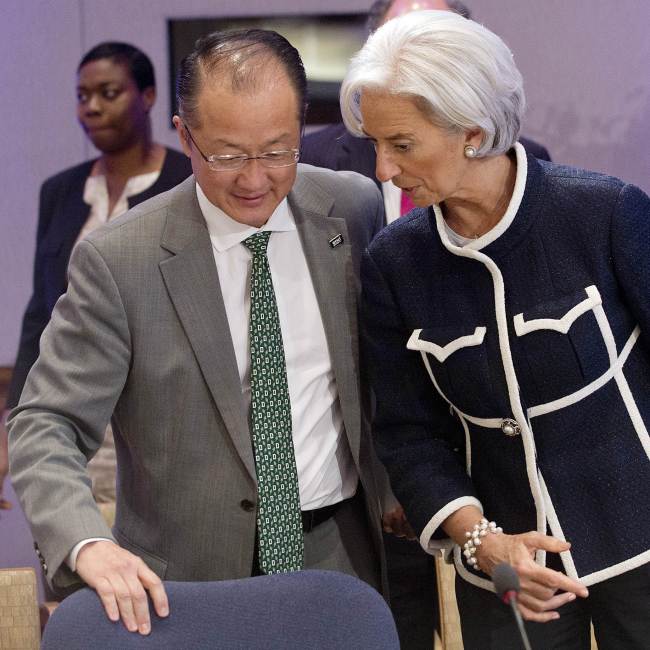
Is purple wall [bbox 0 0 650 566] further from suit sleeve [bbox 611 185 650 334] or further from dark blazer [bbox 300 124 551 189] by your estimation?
suit sleeve [bbox 611 185 650 334]

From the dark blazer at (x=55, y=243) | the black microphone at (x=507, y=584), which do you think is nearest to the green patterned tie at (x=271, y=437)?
the black microphone at (x=507, y=584)

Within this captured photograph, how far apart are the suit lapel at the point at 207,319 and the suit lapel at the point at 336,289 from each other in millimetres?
185

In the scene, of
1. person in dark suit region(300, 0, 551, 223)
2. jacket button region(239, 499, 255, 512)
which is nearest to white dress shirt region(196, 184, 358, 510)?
jacket button region(239, 499, 255, 512)

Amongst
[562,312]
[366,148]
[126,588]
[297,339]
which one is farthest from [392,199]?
[126,588]

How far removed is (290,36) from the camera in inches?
153

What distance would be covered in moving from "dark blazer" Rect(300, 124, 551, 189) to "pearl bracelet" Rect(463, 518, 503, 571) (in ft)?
4.37

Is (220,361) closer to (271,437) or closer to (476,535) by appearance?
(271,437)

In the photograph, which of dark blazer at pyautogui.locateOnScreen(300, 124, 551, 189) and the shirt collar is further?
dark blazer at pyautogui.locateOnScreen(300, 124, 551, 189)

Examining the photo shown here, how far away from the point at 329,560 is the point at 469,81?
0.90 m

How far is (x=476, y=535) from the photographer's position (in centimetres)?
186

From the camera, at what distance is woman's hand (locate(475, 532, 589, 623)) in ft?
5.66

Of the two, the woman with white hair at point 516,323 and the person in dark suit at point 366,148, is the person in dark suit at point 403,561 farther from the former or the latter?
the woman with white hair at point 516,323

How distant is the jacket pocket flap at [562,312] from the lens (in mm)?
1809

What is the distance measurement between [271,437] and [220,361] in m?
0.16
